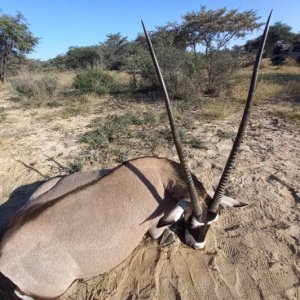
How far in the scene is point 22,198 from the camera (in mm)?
3486

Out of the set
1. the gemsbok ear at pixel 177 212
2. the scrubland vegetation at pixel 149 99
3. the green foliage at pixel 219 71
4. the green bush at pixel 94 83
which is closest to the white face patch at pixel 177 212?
the gemsbok ear at pixel 177 212

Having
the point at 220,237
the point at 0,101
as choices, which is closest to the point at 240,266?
the point at 220,237

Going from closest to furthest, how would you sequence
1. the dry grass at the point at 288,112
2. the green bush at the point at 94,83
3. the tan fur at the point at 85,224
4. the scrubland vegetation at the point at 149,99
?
1. the tan fur at the point at 85,224
2. the scrubland vegetation at the point at 149,99
3. the dry grass at the point at 288,112
4. the green bush at the point at 94,83

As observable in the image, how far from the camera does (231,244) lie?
2.63 m

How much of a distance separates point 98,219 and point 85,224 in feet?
0.31

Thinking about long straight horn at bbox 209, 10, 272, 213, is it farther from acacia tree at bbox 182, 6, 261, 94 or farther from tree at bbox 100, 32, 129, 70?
tree at bbox 100, 32, 129, 70

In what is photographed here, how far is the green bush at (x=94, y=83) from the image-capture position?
874 cm

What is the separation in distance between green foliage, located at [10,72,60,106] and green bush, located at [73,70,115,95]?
28.6 inches

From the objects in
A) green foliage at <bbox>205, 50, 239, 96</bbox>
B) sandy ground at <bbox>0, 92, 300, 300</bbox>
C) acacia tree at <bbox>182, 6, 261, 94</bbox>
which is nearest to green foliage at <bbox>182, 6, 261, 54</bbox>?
acacia tree at <bbox>182, 6, 261, 94</bbox>

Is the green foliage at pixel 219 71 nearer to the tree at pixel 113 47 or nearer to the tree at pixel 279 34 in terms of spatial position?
the tree at pixel 113 47

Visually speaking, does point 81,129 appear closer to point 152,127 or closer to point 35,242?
point 152,127

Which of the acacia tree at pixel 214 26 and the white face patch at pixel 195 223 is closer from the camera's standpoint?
the white face patch at pixel 195 223

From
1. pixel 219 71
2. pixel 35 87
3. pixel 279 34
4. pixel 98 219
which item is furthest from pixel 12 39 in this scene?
pixel 279 34

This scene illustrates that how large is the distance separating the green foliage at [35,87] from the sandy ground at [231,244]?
427cm
